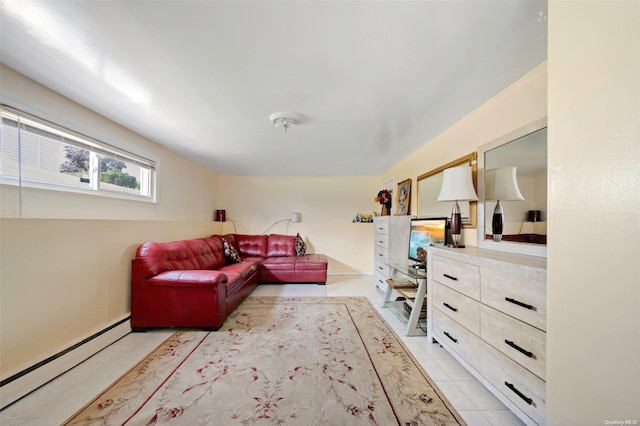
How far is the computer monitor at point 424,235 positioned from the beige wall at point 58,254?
3.31m

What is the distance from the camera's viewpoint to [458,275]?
5.64 ft

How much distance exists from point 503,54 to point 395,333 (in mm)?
2414

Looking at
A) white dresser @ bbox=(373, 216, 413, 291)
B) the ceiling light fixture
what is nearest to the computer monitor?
white dresser @ bbox=(373, 216, 413, 291)

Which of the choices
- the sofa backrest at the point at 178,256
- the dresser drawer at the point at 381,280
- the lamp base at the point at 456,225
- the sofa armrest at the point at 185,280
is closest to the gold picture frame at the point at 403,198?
the dresser drawer at the point at 381,280

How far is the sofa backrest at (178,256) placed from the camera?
2.41 metres

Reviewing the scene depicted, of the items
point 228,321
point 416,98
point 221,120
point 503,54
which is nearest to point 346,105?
point 416,98

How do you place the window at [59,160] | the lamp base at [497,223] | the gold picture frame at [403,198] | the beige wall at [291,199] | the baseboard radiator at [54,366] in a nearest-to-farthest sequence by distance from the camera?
1. the baseboard radiator at [54,366]
2. the window at [59,160]
3. the lamp base at [497,223]
4. the gold picture frame at [403,198]
5. the beige wall at [291,199]

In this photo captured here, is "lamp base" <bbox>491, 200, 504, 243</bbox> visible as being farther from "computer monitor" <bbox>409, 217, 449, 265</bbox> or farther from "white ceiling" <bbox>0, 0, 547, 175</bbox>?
"white ceiling" <bbox>0, 0, 547, 175</bbox>

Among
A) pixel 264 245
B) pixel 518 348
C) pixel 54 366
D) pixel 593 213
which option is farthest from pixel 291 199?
pixel 593 213

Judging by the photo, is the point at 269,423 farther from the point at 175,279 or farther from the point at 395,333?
the point at 175,279

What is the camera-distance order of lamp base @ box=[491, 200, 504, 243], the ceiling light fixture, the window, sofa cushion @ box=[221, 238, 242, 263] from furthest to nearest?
1. sofa cushion @ box=[221, 238, 242, 263]
2. the ceiling light fixture
3. lamp base @ box=[491, 200, 504, 243]
4. the window

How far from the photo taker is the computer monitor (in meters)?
2.53

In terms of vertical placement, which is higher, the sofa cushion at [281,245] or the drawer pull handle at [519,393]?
the sofa cushion at [281,245]

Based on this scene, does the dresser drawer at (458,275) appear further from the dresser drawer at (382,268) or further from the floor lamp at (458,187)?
the dresser drawer at (382,268)
